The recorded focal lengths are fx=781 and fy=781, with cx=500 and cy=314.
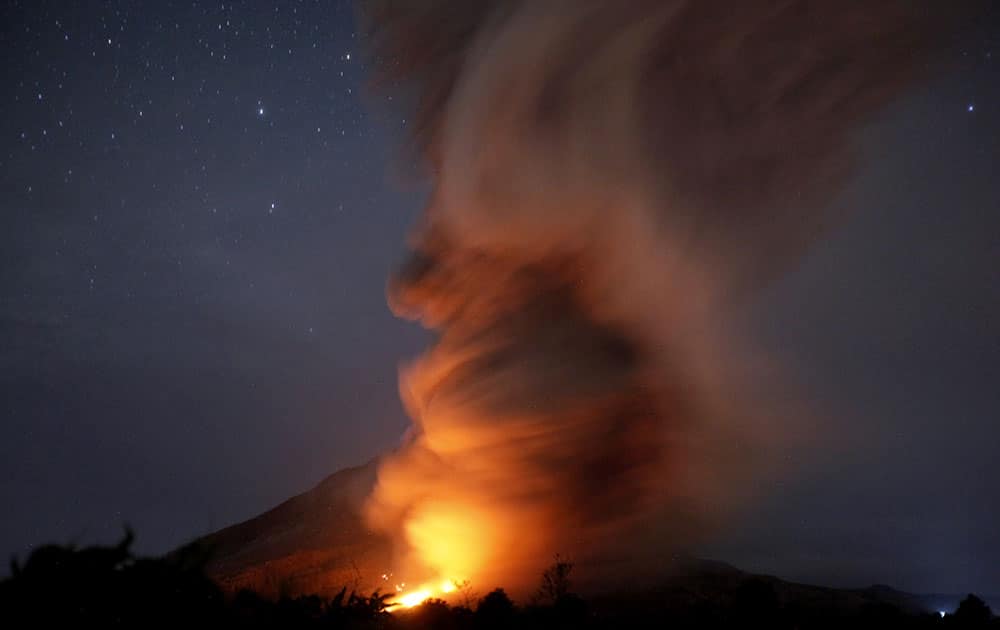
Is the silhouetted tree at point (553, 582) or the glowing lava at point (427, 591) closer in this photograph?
the silhouetted tree at point (553, 582)

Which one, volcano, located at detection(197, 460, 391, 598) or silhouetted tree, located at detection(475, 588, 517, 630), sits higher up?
volcano, located at detection(197, 460, 391, 598)

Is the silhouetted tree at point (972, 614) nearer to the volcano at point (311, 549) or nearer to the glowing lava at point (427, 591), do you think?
the volcano at point (311, 549)

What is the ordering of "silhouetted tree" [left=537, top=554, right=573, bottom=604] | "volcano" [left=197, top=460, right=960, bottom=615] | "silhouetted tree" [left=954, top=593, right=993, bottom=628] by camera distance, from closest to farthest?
"silhouetted tree" [left=954, top=593, right=993, bottom=628], "silhouetted tree" [left=537, top=554, right=573, bottom=604], "volcano" [left=197, top=460, right=960, bottom=615]

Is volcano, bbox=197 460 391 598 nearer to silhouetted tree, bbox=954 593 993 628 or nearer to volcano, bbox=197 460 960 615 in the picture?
volcano, bbox=197 460 960 615

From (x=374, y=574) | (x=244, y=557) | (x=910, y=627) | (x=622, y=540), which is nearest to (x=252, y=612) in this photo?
(x=910, y=627)

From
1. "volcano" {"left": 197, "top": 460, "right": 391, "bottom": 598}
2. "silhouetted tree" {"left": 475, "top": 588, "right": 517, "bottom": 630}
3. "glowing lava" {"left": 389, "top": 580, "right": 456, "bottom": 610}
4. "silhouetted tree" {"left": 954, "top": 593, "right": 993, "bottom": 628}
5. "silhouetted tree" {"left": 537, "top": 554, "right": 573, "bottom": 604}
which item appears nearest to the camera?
"silhouetted tree" {"left": 475, "top": 588, "right": 517, "bottom": 630}

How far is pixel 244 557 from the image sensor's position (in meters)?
44.5

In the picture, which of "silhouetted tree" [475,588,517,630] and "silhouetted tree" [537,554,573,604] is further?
"silhouetted tree" [537,554,573,604]

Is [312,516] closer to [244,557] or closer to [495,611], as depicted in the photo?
[244,557]

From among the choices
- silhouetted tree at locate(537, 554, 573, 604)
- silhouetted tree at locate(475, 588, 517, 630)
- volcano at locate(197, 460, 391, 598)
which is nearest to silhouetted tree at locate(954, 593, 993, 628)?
silhouetted tree at locate(475, 588, 517, 630)

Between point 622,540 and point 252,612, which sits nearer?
point 252,612

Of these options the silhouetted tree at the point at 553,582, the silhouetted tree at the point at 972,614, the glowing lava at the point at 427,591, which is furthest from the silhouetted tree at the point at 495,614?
the glowing lava at the point at 427,591

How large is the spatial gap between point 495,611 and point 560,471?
35.8 metres

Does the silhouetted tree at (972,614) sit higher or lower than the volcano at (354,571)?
lower
